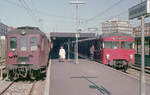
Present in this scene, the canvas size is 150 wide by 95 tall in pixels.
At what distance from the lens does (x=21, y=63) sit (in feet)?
35.4

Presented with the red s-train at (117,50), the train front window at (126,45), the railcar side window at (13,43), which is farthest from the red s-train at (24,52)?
the train front window at (126,45)

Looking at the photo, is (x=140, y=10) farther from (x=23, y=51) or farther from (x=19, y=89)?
(x=23, y=51)

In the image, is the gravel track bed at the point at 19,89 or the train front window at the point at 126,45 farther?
the train front window at the point at 126,45

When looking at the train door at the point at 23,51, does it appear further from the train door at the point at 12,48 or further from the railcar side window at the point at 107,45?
the railcar side window at the point at 107,45

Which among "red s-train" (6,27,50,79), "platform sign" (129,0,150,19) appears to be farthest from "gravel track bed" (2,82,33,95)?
"platform sign" (129,0,150,19)

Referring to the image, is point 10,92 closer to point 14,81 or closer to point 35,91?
point 35,91

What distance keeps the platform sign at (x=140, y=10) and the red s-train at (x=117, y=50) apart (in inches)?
430

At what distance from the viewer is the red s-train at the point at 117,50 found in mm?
16172

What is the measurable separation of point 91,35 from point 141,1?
75.7 ft

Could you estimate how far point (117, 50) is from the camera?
16.4 m

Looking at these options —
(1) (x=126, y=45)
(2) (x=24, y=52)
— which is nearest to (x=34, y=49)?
(2) (x=24, y=52)

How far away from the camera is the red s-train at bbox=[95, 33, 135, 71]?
1617 centimetres

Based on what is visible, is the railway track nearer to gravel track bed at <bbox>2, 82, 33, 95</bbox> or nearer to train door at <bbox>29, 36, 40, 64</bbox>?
gravel track bed at <bbox>2, 82, 33, 95</bbox>

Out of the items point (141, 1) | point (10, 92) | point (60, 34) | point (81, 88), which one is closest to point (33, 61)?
point (10, 92)
